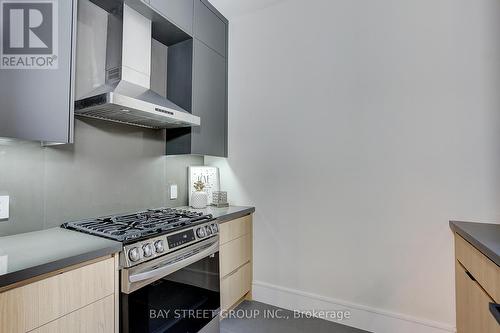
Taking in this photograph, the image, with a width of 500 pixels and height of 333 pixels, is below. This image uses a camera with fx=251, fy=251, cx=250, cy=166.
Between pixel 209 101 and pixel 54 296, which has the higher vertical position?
pixel 209 101

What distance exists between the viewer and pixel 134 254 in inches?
47.6

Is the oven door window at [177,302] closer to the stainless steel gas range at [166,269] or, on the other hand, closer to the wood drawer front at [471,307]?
the stainless steel gas range at [166,269]

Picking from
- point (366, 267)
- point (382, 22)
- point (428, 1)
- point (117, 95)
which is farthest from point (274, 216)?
point (428, 1)

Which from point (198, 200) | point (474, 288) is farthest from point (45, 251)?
point (474, 288)

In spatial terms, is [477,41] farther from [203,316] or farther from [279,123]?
[203,316]

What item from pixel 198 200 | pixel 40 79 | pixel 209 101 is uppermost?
pixel 209 101

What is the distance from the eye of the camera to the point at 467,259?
4.48 feet

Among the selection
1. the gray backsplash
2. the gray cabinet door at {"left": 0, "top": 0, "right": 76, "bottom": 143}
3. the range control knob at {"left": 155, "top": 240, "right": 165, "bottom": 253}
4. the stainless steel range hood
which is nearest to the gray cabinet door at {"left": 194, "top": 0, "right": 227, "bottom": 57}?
the stainless steel range hood

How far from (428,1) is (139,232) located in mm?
2393

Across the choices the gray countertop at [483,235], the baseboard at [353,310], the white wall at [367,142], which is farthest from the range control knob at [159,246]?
the gray countertop at [483,235]

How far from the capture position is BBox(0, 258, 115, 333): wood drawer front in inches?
33.2

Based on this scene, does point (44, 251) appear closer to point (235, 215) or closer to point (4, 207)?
point (4, 207)

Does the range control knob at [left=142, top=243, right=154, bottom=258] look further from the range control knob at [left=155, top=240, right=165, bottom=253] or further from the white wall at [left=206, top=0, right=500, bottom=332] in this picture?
the white wall at [left=206, top=0, right=500, bottom=332]

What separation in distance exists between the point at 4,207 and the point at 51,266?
25.0 inches
